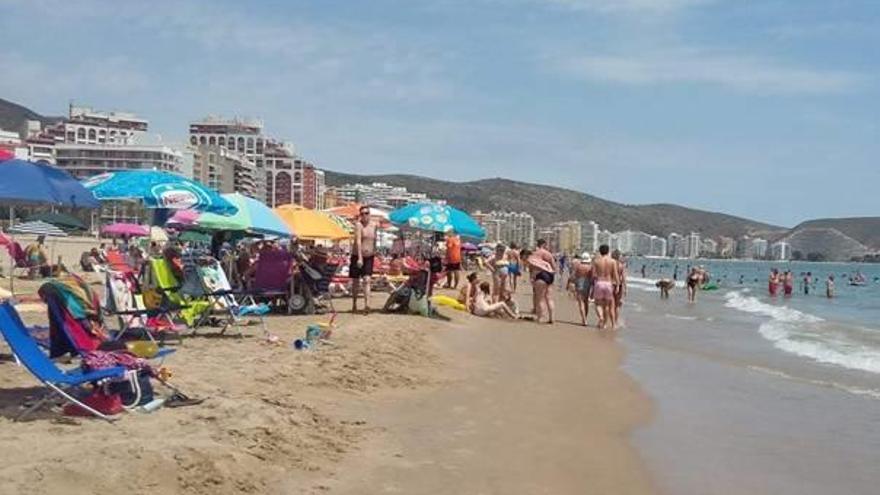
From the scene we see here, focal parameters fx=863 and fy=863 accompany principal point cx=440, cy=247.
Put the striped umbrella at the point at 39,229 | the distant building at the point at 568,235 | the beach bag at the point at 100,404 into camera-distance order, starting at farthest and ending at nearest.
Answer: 1. the distant building at the point at 568,235
2. the striped umbrella at the point at 39,229
3. the beach bag at the point at 100,404

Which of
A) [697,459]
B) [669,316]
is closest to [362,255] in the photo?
[697,459]

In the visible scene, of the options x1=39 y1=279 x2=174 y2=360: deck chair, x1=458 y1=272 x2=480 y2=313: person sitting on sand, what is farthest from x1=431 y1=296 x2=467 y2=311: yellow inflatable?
x1=39 y1=279 x2=174 y2=360: deck chair

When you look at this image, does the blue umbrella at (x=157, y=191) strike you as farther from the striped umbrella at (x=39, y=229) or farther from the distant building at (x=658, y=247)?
the distant building at (x=658, y=247)

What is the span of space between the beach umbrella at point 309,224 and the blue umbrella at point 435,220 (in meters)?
1.14

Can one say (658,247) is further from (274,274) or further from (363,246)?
(274,274)

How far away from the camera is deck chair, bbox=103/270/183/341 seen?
25.7 ft

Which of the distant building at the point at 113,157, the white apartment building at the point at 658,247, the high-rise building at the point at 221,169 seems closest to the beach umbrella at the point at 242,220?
the distant building at the point at 113,157

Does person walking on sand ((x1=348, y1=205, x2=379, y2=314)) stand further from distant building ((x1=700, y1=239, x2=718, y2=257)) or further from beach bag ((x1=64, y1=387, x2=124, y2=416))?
distant building ((x1=700, y1=239, x2=718, y2=257))

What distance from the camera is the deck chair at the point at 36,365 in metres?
5.03

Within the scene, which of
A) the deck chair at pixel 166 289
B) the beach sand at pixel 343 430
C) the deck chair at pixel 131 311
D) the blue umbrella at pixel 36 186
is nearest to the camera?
the beach sand at pixel 343 430

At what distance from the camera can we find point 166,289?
9.02m

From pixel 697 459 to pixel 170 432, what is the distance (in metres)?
3.49

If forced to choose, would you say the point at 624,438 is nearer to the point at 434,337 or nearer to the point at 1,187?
the point at 434,337

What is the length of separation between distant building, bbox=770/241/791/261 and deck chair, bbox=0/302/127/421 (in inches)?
7899
